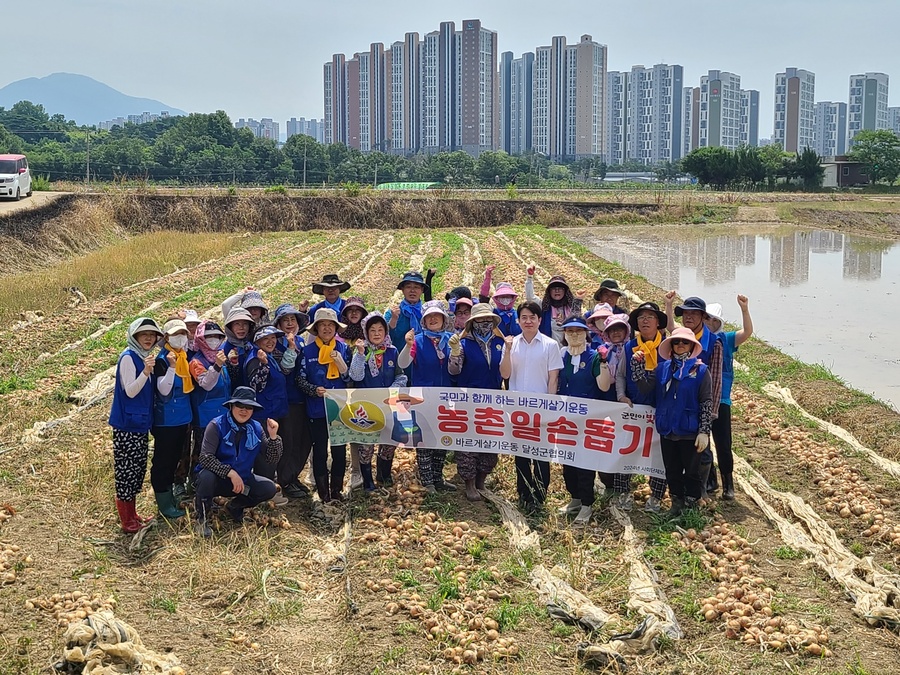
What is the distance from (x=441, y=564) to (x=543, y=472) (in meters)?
1.48

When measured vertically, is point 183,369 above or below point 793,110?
below

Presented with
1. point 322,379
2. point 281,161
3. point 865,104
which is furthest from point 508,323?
point 865,104

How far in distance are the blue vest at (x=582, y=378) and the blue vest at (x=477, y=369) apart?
57cm

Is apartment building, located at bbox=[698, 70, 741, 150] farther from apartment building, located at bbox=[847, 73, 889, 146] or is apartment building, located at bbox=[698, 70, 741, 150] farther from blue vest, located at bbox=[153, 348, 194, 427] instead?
blue vest, located at bbox=[153, 348, 194, 427]

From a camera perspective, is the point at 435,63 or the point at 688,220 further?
the point at 435,63

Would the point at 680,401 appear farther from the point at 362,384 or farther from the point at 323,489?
the point at 323,489

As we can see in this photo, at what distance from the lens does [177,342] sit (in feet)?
22.0

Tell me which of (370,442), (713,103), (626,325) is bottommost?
(370,442)

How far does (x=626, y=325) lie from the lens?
22.3 ft

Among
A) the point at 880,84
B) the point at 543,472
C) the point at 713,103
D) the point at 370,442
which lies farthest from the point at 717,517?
the point at 880,84

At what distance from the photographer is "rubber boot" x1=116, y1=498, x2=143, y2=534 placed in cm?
661

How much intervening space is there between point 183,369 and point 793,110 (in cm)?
18251

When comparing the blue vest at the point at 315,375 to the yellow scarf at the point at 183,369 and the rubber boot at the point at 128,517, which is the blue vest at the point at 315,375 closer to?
the yellow scarf at the point at 183,369

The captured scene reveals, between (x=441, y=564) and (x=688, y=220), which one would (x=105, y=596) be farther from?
(x=688, y=220)
